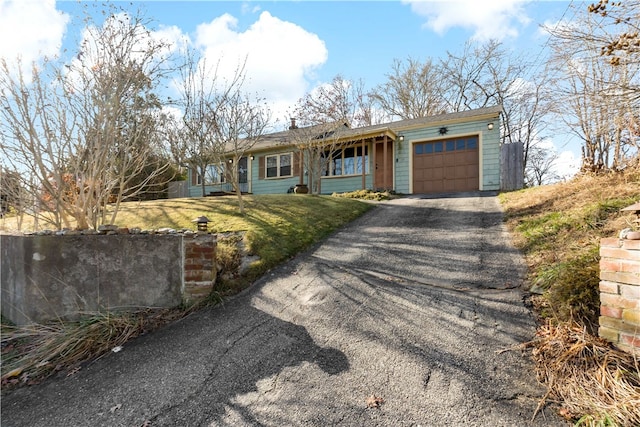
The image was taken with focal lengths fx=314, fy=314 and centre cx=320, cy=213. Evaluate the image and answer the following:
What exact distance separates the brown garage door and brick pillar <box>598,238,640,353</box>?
10589 millimetres

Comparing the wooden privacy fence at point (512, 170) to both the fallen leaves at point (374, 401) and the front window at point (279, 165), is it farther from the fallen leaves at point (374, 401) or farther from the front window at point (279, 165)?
the fallen leaves at point (374, 401)

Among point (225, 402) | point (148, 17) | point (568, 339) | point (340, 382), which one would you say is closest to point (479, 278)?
point (568, 339)

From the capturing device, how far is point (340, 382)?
221 centimetres

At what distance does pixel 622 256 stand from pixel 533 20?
15.1 feet

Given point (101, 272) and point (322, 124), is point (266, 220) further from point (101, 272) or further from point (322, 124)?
A: point (322, 124)

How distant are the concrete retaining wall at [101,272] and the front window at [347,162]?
35.5 ft

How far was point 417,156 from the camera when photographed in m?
13.1

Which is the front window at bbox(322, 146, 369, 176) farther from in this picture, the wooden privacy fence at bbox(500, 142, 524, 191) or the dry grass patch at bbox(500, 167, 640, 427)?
the dry grass patch at bbox(500, 167, 640, 427)

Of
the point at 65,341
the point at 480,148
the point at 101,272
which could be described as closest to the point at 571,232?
the point at 101,272

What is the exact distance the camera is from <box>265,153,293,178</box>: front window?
15.7 meters

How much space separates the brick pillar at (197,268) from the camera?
359 cm

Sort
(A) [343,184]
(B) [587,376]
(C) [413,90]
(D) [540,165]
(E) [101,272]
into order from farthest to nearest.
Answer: (D) [540,165] → (C) [413,90] → (A) [343,184] → (E) [101,272] → (B) [587,376]

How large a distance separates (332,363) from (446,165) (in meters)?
11.7

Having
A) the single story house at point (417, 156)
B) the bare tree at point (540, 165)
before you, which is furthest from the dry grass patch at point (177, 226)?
the bare tree at point (540, 165)
